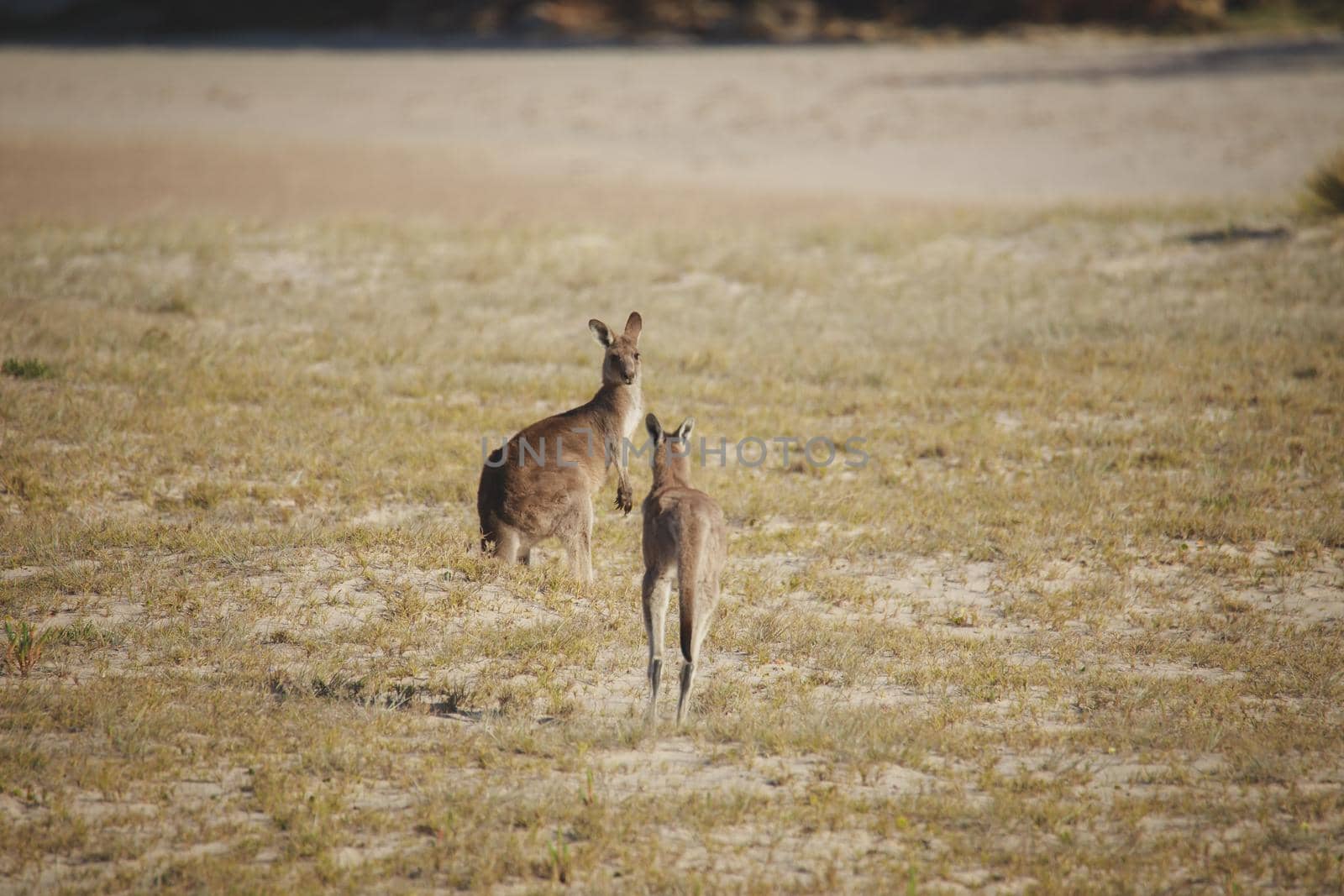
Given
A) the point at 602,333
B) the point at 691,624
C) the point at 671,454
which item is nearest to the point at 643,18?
the point at 602,333

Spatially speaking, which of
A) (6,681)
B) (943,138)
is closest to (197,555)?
(6,681)

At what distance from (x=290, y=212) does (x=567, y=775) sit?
1811 cm

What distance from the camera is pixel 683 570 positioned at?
591 centimetres

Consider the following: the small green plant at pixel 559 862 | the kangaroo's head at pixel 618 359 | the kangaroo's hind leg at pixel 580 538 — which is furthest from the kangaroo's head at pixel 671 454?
the small green plant at pixel 559 862

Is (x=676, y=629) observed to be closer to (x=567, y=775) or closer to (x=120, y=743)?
(x=567, y=775)

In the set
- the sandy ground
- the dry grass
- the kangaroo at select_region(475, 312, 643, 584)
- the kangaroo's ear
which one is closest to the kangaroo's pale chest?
the kangaroo at select_region(475, 312, 643, 584)

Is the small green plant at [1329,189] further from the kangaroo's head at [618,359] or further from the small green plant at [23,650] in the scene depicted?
the small green plant at [23,650]

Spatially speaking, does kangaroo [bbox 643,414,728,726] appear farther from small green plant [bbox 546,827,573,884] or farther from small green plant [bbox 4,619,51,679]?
small green plant [bbox 4,619,51,679]

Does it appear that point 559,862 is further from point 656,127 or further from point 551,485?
point 656,127

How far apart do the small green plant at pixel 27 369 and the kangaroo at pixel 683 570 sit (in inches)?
294

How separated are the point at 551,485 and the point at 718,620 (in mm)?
Answer: 1313

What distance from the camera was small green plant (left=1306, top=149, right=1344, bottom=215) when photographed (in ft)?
63.1

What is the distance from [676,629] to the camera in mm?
7426

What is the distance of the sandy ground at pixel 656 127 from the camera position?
2517 cm
